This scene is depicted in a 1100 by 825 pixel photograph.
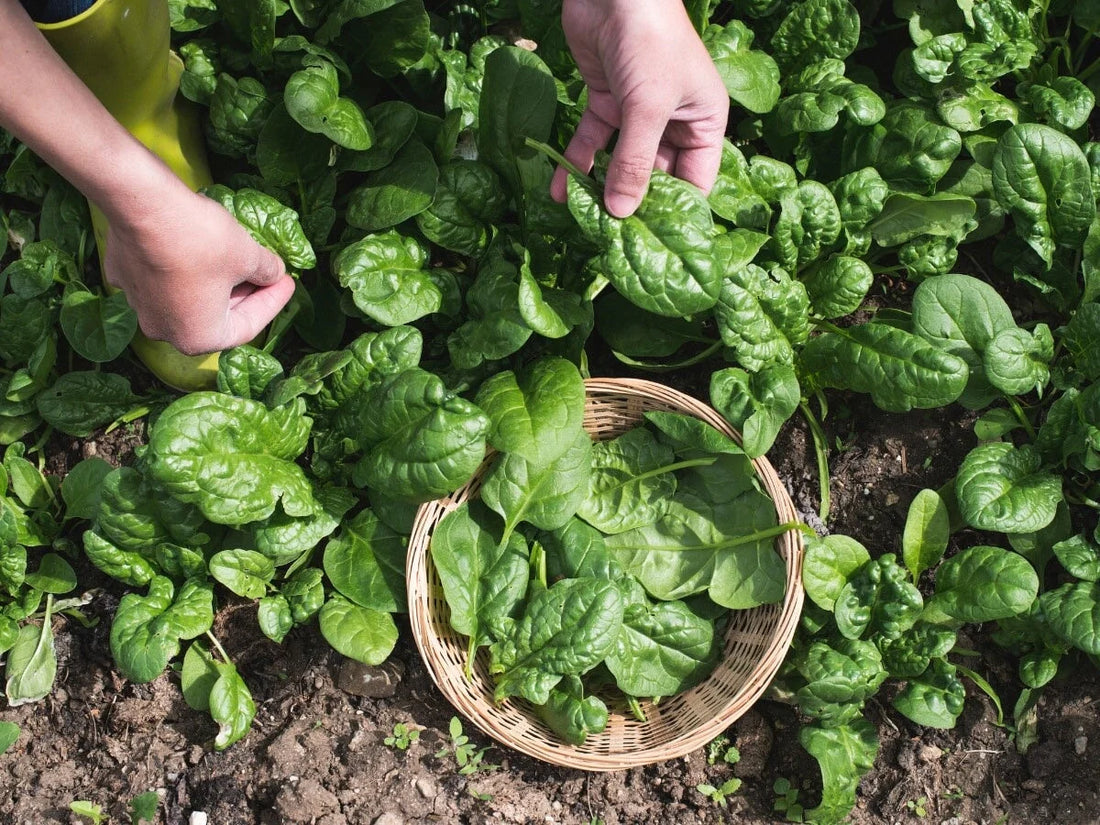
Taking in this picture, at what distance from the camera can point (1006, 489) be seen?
2375 mm

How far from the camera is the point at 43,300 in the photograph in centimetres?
275

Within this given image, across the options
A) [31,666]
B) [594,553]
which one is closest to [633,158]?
[594,553]

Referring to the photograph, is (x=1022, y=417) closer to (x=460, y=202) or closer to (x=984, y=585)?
(x=984, y=585)

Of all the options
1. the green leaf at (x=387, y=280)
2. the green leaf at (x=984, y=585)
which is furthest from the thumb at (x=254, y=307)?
the green leaf at (x=984, y=585)

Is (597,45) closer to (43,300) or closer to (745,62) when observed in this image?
(745,62)

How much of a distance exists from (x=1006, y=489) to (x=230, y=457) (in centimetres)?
173

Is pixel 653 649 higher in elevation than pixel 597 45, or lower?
lower

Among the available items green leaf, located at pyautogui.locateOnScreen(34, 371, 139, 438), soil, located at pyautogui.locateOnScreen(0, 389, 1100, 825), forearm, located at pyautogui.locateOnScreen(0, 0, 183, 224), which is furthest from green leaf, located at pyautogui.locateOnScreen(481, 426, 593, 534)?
green leaf, located at pyautogui.locateOnScreen(34, 371, 139, 438)

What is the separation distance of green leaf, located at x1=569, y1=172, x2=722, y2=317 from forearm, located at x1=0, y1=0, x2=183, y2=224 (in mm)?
813

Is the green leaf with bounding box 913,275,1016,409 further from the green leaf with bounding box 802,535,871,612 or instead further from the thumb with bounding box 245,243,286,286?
the thumb with bounding box 245,243,286,286

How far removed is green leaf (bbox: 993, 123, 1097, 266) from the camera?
7.97 ft

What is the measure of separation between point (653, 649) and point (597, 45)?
4.39 feet

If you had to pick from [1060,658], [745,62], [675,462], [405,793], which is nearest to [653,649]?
[675,462]

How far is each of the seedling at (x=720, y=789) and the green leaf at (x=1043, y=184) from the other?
1.48 meters
